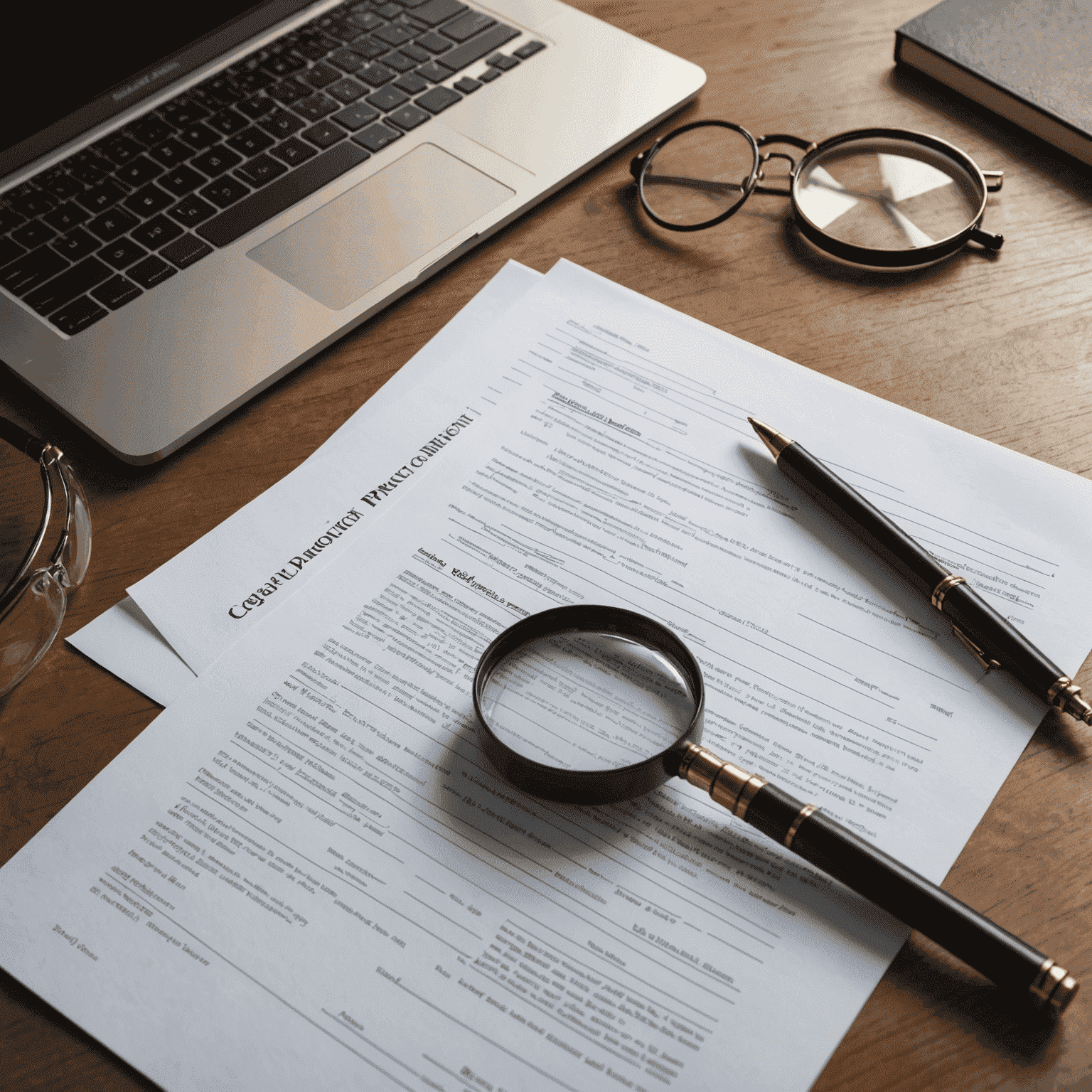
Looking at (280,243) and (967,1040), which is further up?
(280,243)

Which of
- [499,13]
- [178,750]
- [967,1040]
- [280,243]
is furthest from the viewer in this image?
[499,13]

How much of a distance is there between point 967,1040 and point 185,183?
960mm

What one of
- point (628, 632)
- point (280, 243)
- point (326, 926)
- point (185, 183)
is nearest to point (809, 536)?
point (628, 632)

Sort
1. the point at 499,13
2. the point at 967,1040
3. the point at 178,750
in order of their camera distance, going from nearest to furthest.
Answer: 1. the point at 967,1040
2. the point at 178,750
3. the point at 499,13

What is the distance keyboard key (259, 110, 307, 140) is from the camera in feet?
3.30


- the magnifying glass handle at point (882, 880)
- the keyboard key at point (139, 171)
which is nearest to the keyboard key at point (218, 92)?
the keyboard key at point (139, 171)

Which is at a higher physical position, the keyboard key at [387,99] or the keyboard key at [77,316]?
the keyboard key at [387,99]

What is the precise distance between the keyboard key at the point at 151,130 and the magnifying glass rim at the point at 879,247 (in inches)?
25.2

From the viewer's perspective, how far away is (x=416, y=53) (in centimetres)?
107

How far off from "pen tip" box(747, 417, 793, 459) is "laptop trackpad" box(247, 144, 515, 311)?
37 cm

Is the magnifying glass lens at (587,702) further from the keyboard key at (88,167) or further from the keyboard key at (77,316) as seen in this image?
the keyboard key at (88,167)

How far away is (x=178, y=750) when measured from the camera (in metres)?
0.66

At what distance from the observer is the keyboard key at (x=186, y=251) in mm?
917

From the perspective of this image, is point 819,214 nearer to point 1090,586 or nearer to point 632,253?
point 632,253
